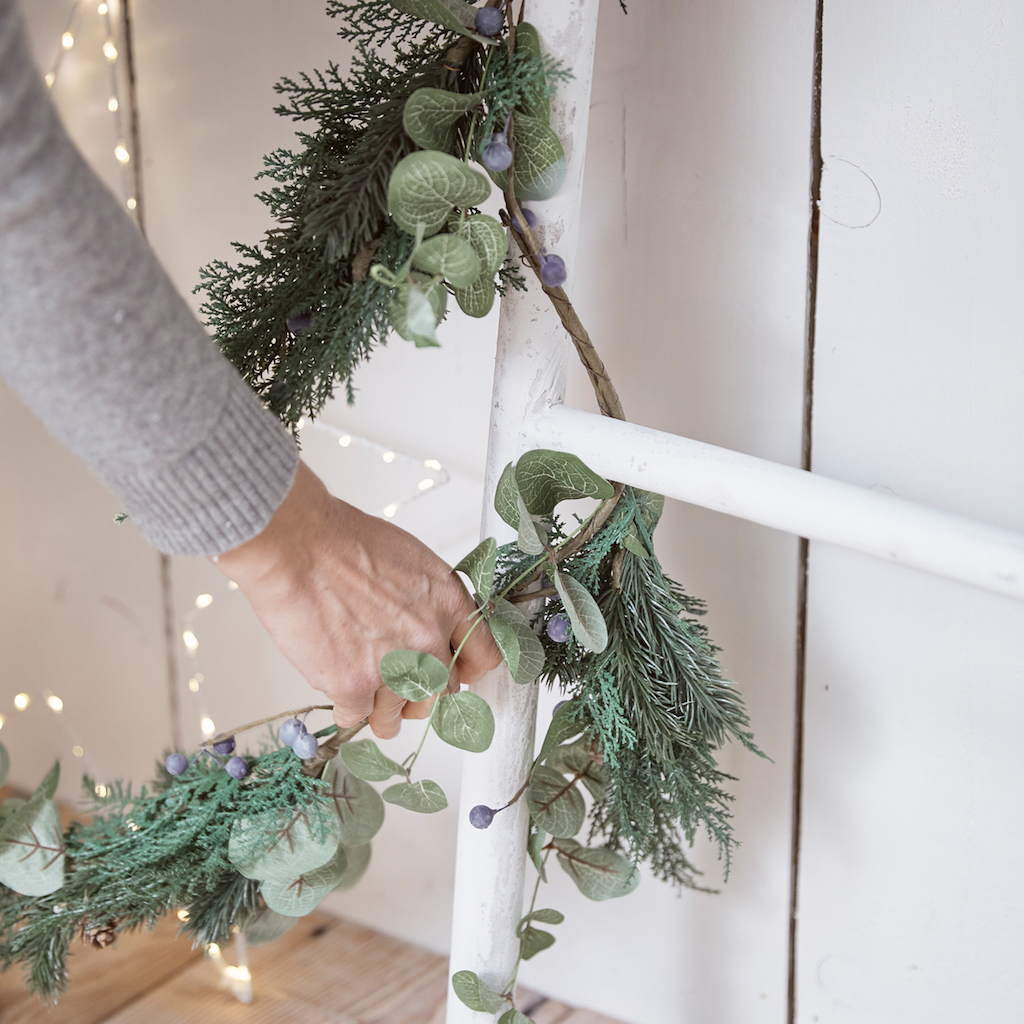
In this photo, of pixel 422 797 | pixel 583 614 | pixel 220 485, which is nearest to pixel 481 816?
pixel 422 797

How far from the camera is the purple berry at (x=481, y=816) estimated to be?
55 centimetres

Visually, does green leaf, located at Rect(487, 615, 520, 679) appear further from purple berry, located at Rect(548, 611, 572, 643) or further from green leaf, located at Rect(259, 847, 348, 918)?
green leaf, located at Rect(259, 847, 348, 918)

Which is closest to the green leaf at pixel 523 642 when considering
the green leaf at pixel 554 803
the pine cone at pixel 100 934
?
the green leaf at pixel 554 803

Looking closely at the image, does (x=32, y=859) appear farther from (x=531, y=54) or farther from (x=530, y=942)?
(x=531, y=54)

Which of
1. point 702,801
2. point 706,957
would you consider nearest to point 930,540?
point 702,801

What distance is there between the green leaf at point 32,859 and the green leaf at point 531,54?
1.76 ft

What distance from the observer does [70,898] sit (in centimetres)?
61

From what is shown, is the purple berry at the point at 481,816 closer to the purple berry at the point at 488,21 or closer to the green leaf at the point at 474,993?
the green leaf at the point at 474,993

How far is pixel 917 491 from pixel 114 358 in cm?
46

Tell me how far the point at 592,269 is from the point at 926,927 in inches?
20.2

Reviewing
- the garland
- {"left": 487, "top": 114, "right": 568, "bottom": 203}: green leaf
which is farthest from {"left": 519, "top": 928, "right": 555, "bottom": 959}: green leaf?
{"left": 487, "top": 114, "right": 568, "bottom": 203}: green leaf

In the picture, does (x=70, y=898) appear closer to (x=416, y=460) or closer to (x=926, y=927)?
(x=416, y=460)

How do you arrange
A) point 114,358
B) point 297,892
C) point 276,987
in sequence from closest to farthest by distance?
point 114,358 → point 297,892 → point 276,987

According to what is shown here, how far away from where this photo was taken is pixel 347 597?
0.48 meters
